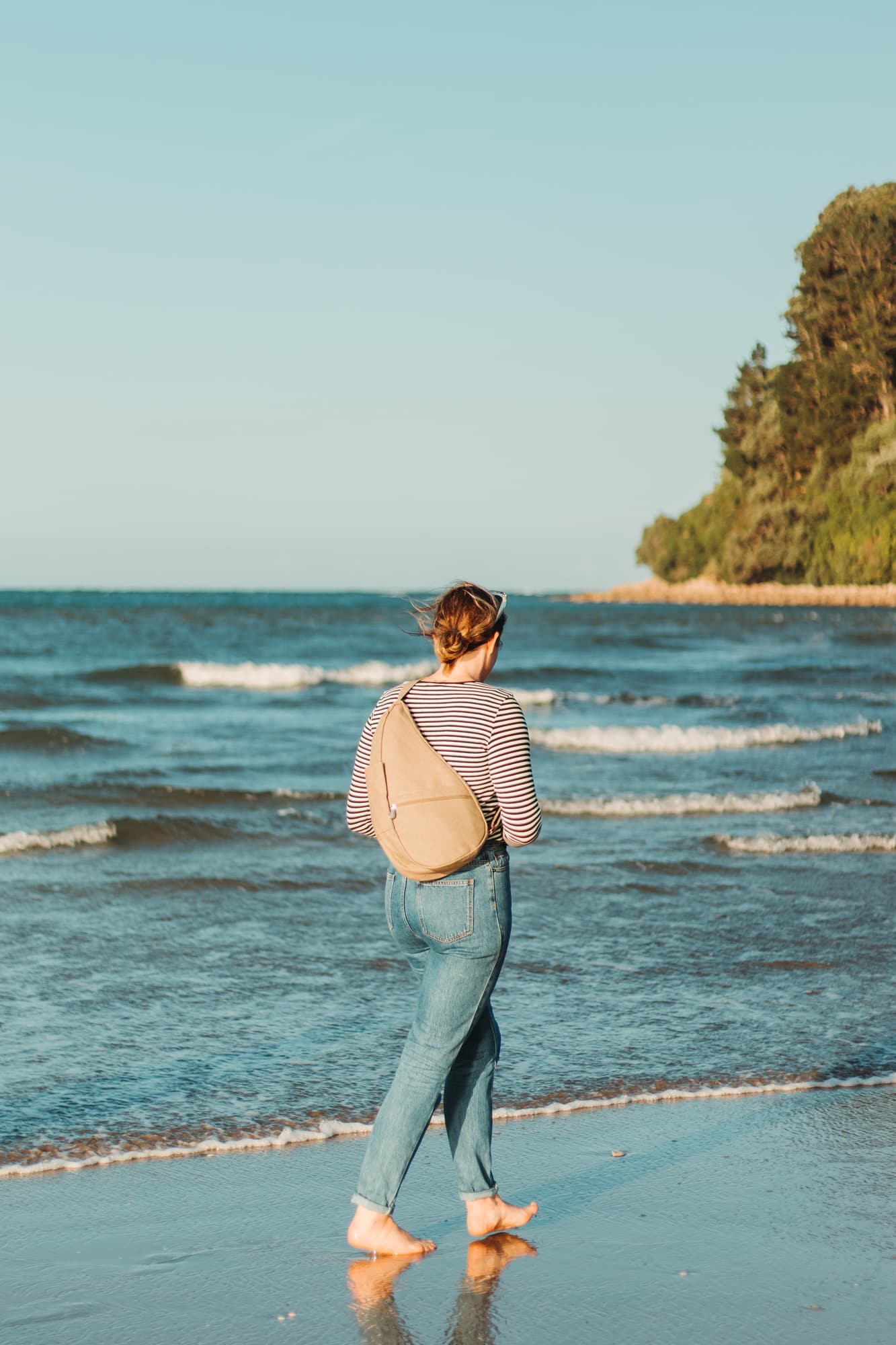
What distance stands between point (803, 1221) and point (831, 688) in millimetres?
21648

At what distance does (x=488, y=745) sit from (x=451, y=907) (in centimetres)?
39

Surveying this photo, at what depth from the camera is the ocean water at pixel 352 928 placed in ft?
14.3

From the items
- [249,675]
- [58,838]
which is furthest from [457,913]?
[249,675]

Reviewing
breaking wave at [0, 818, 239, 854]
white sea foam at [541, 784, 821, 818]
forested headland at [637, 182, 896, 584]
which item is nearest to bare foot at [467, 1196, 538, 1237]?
breaking wave at [0, 818, 239, 854]

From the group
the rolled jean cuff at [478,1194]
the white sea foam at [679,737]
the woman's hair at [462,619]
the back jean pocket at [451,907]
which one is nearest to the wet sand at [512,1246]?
the rolled jean cuff at [478,1194]

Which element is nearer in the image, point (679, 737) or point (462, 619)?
point (462, 619)

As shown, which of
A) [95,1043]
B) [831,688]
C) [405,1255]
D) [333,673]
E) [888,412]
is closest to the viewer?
[405,1255]

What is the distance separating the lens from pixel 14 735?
1554 cm

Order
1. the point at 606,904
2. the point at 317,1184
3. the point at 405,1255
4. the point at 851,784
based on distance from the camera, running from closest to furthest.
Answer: the point at 405,1255, the point at 317,1184, the point at 606,904, the point at 851,784

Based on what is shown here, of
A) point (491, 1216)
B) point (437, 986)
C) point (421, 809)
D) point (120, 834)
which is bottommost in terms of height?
point (120, 834)

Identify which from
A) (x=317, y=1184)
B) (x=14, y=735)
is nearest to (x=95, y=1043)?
(x=317, y=1184)

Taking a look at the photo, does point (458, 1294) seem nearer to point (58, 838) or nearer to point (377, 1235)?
point (377, 1235)

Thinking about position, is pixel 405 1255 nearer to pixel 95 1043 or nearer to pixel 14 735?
pixel 95 1043

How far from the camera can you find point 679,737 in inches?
640
